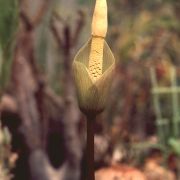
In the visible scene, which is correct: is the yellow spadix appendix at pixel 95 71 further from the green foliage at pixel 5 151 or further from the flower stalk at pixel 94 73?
the green foliage at pixel 5 151

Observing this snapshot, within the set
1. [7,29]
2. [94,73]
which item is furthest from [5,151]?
[94,73]

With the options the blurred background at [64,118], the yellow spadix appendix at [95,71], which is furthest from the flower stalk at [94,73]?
the blurred background at [64,118]

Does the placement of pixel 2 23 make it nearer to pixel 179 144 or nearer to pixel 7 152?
pixel 7 152

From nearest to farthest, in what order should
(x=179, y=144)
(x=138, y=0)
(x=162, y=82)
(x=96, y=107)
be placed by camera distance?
(x=96, y=107) → (x=179, y=144) → (x=162, y=82) → (x=138, y=0)

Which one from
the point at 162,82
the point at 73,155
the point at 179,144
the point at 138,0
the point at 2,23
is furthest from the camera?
the point at 138,0

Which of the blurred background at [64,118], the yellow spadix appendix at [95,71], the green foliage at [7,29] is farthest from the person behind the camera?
the blurred background at [64,118]

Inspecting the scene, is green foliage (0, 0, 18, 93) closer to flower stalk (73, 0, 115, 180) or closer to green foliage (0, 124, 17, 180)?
green foliage (0, 124, 17, 180)

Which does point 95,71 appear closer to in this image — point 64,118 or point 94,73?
point 94,73

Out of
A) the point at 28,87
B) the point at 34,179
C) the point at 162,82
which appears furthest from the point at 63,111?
the point at 162,82

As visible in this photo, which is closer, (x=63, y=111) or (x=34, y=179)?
(x=34, y=179)
